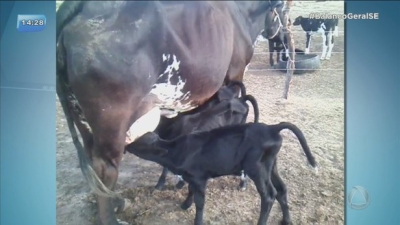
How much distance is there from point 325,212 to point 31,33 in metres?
1.05

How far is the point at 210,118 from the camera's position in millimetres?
1674

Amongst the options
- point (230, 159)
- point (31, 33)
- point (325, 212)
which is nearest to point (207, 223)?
point (230, 159)

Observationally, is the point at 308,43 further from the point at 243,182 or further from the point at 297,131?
the point at 243,182

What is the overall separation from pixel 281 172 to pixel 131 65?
0.58 m

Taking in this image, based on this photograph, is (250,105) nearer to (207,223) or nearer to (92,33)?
(207,223)

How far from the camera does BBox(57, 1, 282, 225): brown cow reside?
4.48ft

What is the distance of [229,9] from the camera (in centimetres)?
162

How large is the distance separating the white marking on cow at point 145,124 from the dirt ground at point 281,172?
0.27ft

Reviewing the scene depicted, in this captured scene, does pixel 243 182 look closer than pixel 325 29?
No

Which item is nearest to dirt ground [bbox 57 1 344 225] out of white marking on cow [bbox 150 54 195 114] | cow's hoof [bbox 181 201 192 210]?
cow's hoof [bbox 181 201 192 210]

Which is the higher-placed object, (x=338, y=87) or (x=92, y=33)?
(x=92, y=33)
